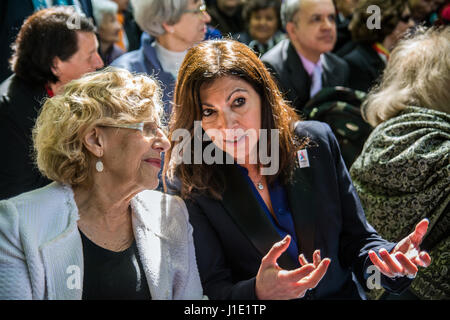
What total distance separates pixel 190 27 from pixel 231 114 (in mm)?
1396

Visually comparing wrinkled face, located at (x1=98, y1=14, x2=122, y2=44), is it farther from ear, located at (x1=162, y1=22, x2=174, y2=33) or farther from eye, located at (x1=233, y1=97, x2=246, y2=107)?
eye, located at (x1=233, y1=97, x2=246, y2=107)

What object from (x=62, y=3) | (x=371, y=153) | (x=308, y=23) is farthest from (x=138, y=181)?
(x=308, y=23)

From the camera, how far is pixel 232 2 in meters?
A: 5.03

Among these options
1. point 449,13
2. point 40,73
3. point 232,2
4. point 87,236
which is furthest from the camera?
point 232,2

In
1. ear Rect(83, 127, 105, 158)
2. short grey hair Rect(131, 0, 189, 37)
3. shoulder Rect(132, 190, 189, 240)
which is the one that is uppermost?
short grey hair Rect(131, 0, 189, 37)

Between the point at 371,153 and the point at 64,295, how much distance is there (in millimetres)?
1369

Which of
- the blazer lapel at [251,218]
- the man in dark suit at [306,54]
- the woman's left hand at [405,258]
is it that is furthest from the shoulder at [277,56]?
the woman's left hand at [405,258]

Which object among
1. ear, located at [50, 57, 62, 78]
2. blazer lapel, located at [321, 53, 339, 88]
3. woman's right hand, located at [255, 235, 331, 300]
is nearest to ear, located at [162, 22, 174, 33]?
ear, located at [50, 57, 62, 78]

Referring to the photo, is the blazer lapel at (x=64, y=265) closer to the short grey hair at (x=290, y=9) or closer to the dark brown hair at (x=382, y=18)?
the short grey hair at (x=290, y=9)

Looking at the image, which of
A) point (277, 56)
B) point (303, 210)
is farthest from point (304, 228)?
point (277, 56)

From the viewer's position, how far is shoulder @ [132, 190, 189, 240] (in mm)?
1981

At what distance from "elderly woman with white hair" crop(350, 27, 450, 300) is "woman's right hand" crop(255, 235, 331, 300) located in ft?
2.15

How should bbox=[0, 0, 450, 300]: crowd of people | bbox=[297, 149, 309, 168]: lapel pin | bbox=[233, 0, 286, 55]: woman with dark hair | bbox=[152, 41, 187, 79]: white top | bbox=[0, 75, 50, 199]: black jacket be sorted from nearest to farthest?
bbox=[0, 0, 450, 300]: crowd of people → bbox=[297, 149, 309, 168]: lapel pin → bbox=[0, 75, 50, 199]: black jacket → bbox=[152, 41, 187, 79]: white top → bbox=[233, 0, 286, 55]: woman with dark hair
